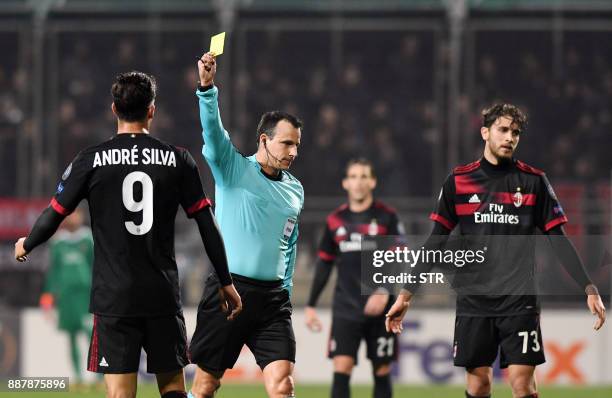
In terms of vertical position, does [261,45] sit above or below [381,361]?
above

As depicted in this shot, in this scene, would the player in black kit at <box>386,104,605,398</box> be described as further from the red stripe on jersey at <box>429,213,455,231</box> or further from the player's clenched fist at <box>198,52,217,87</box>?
the player's clenched fist at <box>198,52,217,87</box>

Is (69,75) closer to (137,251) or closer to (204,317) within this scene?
(204,317)

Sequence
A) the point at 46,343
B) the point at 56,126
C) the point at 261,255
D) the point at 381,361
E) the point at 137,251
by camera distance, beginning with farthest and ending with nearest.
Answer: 1. the point at 56,126
2. the point at 46,343
3. the point at 381,361
4. the point at 261,255
5. the point at 137,251

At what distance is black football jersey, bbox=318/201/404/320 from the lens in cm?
914

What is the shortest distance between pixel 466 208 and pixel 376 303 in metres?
2.32

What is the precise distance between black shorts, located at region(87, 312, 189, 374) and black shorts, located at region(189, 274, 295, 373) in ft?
3.86

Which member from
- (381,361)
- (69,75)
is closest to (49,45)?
(69,75)

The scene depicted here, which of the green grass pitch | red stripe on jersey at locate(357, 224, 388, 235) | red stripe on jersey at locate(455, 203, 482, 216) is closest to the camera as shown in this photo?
red stripe on jersey at locate(455, 203, 482, 216)

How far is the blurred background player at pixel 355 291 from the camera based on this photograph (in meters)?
9.03

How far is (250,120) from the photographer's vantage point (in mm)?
15227

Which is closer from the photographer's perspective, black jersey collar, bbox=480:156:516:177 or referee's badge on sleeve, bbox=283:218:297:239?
referee's badge on sleeve, bbox=283:218:297:239

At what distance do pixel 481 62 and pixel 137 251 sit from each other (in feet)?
35.2
